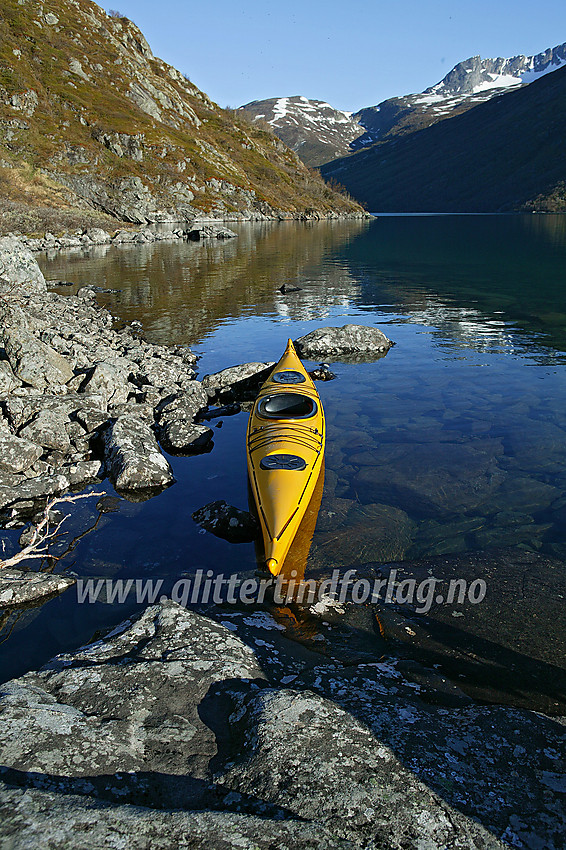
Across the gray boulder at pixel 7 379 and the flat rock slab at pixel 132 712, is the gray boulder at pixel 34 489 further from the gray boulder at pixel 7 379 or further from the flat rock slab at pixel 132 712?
the flat rock slab at pixel 132 712

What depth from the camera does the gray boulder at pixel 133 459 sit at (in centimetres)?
1009

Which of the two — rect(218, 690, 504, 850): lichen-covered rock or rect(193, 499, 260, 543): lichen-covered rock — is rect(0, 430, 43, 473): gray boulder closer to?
rect(193, 499, 260, 543): lichen-covered rock

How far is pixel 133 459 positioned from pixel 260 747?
7.66 meters

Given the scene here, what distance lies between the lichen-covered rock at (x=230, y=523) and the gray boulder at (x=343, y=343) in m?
12.3

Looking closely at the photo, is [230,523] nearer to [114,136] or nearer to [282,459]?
[282,459]

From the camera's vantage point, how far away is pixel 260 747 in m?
3.38

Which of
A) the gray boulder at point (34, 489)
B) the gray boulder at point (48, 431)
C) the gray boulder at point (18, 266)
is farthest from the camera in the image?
the gray boulder at point (18, 266)

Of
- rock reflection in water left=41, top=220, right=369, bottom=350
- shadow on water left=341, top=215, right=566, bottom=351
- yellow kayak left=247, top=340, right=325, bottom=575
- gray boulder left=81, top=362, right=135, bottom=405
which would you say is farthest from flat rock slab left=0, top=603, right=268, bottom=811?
shadow on water left=341, top=215, right=566, bottom=351

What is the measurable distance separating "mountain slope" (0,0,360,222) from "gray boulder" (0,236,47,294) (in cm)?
5038

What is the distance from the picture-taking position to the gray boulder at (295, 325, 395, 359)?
20328mm

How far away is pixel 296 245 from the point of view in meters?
Result: 60.8

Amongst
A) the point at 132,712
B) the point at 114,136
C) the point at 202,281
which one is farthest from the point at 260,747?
the point at 114,136

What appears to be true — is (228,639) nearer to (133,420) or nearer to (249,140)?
(133,420)

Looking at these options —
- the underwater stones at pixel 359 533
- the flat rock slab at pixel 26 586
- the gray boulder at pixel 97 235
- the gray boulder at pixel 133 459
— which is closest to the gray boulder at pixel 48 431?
the gray boulder at pixel 133 459
